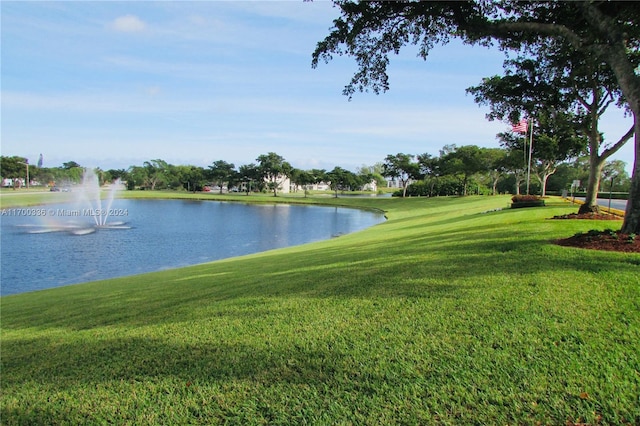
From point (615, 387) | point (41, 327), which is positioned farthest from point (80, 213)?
point (615, 387)

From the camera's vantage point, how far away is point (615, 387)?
2.87m

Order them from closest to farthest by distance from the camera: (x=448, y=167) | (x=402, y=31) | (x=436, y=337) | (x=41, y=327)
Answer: (x=436, y=337), (x=41, y=327), (x=402, y=31), (x=448, y=167)

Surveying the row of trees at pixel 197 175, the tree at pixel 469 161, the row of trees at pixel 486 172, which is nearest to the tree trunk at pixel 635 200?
the row of trees at pixel 486 172

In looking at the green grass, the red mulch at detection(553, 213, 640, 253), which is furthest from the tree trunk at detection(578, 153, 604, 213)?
the green grass

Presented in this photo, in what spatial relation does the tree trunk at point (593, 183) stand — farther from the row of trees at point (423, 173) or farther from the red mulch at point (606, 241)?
the row of trees at point (423, 173)

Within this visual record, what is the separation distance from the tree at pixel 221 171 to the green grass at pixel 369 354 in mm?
109345

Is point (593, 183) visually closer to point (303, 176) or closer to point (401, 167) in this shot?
point (401, 167)

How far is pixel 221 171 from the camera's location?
11269 cm

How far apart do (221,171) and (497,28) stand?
361 feet

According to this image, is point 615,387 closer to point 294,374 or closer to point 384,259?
point 294,374

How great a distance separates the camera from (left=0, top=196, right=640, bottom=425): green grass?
2900 millimetres

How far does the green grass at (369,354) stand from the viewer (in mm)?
2900

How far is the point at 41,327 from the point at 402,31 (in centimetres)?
987

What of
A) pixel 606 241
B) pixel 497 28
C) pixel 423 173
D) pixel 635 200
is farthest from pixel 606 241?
pixel 423 173
